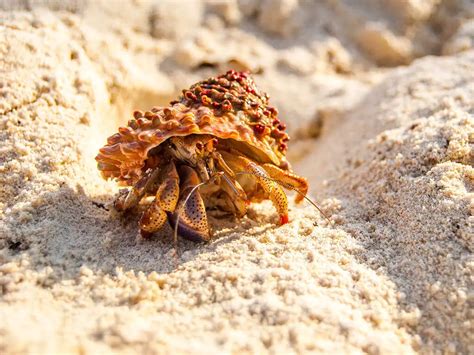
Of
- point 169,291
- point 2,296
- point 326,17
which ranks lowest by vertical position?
point 2,296

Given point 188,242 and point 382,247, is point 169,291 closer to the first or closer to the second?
point 188,242

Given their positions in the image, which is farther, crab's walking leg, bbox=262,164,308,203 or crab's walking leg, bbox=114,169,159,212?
crab's walking leg, bbox=262,164,308,203


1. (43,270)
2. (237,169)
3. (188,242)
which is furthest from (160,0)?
(43,270)

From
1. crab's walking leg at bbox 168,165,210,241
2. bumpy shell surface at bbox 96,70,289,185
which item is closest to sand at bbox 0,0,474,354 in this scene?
crab's walking leg at bbox 168,165,210,241

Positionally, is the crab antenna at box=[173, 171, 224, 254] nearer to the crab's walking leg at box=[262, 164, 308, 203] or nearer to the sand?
the sand

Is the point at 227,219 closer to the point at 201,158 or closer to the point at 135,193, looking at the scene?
the point at 201,158

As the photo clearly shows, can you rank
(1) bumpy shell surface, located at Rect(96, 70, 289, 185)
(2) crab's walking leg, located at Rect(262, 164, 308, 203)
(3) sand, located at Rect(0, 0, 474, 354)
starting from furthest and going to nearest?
1. (2) crab's walking leg, located at Rect(262, 164, 308, 203)
2. (1) bumpy shell surface, located at Rect(96, 70, 289, 185)
3. (3) sand, located at Rect(0, 0, 474, 354)

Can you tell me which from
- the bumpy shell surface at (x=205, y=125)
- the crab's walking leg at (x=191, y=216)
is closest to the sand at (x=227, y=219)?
the crab's walking leg at (x=191, y=216)
